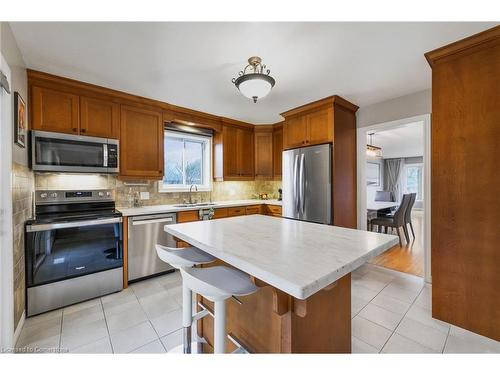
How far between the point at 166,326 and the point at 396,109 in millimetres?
3564

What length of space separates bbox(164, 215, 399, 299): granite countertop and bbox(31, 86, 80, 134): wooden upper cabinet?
186 cm

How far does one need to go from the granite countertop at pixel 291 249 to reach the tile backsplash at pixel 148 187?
1.79m

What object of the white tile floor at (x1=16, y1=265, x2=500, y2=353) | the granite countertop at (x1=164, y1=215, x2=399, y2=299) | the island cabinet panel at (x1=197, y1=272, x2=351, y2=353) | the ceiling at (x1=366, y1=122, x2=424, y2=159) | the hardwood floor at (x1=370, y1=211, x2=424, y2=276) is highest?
the ceiling at (x1=366, y1=122, x2=424, y2=159)

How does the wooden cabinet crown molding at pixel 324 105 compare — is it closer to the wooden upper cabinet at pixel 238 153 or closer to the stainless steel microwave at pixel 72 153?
the wooden upper cabinet at pixel 238 153

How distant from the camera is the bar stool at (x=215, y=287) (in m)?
0.95

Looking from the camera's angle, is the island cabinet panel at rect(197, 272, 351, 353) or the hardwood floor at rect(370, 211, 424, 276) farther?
the hardwood floor at rect(370, 211, 424, 276)

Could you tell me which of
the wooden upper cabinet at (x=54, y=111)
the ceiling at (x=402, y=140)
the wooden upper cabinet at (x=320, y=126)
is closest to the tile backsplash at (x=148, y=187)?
the wooden upper cabinet at (x=54, y=111)

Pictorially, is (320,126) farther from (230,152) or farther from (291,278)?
(291,278)

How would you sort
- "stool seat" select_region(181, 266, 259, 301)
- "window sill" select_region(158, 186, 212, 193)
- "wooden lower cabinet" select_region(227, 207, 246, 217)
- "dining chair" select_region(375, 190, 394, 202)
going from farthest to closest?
"dining chair" select_region(375, 190, 394, 202) → "wooden lower cabinet" select_region(227, 207, 246, 217) → "window sill" select_region(158, 186, 212, 193) → "stool seat" select_region(181, 266, 259, 301)

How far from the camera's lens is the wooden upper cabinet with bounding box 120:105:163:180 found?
2.73 metres

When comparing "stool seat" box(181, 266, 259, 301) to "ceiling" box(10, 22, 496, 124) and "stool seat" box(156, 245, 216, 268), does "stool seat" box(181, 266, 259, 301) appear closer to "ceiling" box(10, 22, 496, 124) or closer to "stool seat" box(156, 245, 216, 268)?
"stool seat" box(156, 245, 216, 268)

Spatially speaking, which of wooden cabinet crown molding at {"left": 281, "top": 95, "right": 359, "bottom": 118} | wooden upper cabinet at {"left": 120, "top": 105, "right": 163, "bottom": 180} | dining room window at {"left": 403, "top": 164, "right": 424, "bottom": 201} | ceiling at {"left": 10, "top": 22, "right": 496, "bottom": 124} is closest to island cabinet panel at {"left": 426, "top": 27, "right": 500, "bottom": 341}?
ceiling at {"left": 10, "top": 22, "right": 496, "bottom": 124}

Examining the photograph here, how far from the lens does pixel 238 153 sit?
13.1 ft
